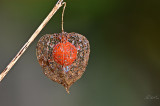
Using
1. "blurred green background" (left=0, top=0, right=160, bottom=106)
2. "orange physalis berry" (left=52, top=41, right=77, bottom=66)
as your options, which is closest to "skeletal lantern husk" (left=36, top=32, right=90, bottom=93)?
"orange physalis berry" (left=52, top=41, right=77, bottom=66)

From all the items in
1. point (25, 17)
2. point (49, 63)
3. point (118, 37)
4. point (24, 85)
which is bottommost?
point (24, 85)

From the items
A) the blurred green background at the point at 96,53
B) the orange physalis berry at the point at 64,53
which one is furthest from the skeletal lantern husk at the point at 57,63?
the blurred green background at the point at 96,53

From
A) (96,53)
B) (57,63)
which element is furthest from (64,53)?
(96,53)

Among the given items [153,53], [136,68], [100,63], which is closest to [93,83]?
[100,63]

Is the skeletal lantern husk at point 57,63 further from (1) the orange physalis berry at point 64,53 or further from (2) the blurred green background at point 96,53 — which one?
(2) the blurred green background at point 96,53

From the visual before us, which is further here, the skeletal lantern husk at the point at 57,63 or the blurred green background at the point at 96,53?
the blurred green background at the point at 96,53

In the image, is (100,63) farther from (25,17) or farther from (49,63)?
(49,63)
